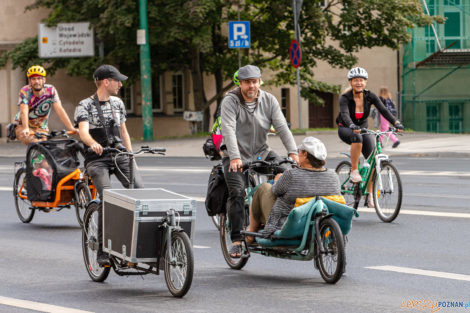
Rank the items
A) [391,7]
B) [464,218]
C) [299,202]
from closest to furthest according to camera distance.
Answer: [299,202] < [464,218] < [391,7]

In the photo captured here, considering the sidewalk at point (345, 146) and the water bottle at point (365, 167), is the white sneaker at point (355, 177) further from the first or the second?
the sidewalk at point (345, 146)

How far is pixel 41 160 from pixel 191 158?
45.1 ft

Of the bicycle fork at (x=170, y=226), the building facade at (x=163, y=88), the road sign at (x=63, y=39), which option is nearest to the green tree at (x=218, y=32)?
the road sign at (x=63, y=39)

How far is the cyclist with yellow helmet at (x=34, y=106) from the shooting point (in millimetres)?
12531

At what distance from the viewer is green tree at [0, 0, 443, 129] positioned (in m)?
31.4

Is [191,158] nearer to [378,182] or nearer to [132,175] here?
[378,182]

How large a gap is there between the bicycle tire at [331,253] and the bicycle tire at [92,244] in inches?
68.7

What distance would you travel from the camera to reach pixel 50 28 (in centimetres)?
3412

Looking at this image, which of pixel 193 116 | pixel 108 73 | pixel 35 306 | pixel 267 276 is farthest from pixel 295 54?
pixel 35 306

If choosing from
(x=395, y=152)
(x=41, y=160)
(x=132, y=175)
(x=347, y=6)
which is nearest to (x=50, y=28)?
(x=347, y=6)

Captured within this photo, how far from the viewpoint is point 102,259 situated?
8234 mm

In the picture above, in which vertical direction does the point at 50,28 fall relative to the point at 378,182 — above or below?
above

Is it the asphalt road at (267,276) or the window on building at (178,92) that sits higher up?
the window on building at (178,92)

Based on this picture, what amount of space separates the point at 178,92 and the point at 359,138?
2900 cm
